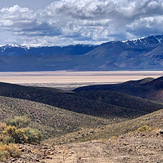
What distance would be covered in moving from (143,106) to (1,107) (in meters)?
38.0

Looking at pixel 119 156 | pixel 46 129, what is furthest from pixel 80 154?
pixel 46 129

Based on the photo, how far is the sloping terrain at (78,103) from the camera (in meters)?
72.8

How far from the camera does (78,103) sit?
78438mm

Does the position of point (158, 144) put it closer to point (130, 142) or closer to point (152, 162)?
point (130, 142)

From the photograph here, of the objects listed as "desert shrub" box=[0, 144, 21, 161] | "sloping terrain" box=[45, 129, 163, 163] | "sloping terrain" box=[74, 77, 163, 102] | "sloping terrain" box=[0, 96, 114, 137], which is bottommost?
"sloping terrain" box=[74, 77, 163, 102]

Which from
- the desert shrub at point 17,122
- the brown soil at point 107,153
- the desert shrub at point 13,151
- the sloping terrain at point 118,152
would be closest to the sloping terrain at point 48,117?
the desert shrub at point 17,122

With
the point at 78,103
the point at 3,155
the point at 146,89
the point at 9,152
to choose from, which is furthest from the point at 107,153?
the point at 146,89

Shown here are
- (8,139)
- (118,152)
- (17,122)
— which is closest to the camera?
(118,152)

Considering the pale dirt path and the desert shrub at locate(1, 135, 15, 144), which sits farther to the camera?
the desert shrub at locate(1, 135, 15, 144)

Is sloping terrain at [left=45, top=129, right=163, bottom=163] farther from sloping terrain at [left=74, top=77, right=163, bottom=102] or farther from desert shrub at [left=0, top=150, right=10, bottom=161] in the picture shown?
sloping terrain at [left=74, top=77, right=163, bottom=102]

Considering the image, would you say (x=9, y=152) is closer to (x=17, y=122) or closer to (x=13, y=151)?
(x=13, y=151)

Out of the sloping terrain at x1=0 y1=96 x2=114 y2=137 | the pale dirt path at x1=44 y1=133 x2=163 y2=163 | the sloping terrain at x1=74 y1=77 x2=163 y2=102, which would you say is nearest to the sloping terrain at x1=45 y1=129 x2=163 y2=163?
the pale dirt path at x1=44 y1=133 x2=163 y2=163

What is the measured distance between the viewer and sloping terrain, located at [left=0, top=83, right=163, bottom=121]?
72.8m

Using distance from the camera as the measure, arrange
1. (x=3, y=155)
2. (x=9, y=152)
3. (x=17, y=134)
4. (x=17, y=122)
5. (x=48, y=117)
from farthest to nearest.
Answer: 1. (x=48, y=117)
2. (x=17, y=122)
3. (x=17, y=134)
4. (x=9, y=152)
5. (x=3, y=155)
